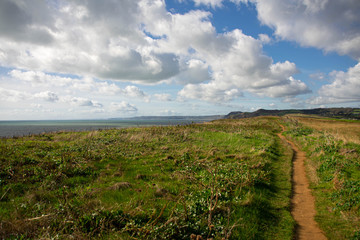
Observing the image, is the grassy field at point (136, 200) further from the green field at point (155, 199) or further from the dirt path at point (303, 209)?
the dirt path at point (303, 209)

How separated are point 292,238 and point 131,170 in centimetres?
976

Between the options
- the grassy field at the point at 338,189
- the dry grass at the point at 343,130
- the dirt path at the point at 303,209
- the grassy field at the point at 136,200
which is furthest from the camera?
the dry grass at the point at 343,130

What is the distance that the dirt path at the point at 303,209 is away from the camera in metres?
6.39

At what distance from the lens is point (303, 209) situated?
8.12m

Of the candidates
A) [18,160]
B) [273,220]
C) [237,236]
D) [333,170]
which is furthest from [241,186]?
[18,160]

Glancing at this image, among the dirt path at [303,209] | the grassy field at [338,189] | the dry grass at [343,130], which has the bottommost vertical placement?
the dirt path at [303,209]

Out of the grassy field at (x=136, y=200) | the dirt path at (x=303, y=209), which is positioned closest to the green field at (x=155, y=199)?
the grassy field at (x=136, y=200)

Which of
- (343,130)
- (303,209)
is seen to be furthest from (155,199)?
(343,130)

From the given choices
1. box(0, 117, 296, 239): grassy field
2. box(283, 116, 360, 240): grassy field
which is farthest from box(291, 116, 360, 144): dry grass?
box(0, 117, 296, 239): grassy field

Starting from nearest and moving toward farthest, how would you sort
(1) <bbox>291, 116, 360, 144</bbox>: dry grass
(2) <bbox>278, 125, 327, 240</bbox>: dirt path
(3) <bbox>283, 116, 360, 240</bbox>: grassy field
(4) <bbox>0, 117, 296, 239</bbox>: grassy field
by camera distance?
1. (4) <bbox>0, 117, 296, 239</bbox>: grassy field
2. (2) <bbox>278, 125, 327, 240</bbox>: dirt path
3. (3) <bbox>283, 116, 360, 240</bbox>: grassy field
4. (1) <bbox>291, 116, 360, 144</bbox>: dry grass

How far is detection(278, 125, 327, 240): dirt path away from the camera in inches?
252

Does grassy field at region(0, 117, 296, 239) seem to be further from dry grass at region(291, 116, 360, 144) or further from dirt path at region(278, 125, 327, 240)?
dry grass at region(291, 116, 360, 144)

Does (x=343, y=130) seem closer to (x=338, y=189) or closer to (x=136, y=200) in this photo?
(x=338, y=189)

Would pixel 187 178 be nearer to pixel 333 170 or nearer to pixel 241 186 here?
pixel 241 186
